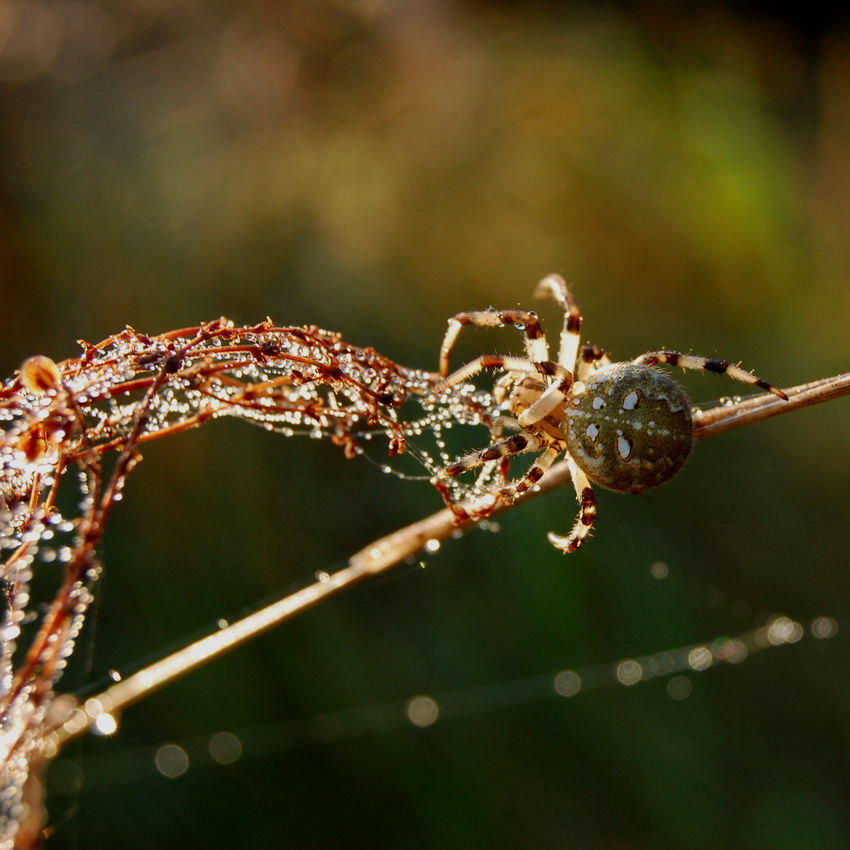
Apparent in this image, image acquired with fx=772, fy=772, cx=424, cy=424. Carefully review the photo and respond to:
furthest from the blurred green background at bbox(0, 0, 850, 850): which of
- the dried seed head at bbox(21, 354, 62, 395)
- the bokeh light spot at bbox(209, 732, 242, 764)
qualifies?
the dried seed head at bbox(21, 354, 62, 395)

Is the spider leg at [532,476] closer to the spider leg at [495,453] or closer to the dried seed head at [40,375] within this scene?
the spider leg at [495,453]

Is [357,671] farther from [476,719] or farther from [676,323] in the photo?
[676,323]

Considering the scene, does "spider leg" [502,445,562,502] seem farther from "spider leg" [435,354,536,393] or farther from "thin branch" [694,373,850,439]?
"thin branch" [694,373,850,439]

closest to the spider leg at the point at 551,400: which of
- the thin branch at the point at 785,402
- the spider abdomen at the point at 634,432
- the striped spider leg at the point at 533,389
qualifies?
the striped spider leg at the point at 533,389

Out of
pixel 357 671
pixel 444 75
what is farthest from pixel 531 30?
pixel 357 671

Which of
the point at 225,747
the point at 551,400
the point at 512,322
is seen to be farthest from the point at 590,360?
the point at 225,747

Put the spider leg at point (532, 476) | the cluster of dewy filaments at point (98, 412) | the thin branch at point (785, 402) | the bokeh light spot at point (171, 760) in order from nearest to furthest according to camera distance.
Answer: the cluster of dewy filaments at point (98, 412) → the thin branch at point (785, 402) → the spider leg at point (532, 476) → the bokeh light spot at point (171, 760)

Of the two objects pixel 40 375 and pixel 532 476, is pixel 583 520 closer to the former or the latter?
pixel 532 476
